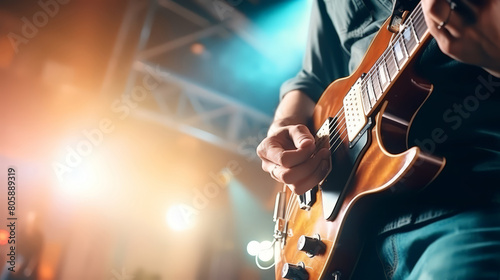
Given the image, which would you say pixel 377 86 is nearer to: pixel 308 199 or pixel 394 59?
pixel 394 59

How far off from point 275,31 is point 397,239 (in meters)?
4.23

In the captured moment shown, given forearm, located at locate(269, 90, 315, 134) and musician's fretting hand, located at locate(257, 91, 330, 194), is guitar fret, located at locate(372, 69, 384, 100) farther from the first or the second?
forearm, located at locate(269, 90, 315, 134)

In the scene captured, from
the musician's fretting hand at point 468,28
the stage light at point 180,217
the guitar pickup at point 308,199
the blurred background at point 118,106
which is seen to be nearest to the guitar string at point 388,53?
the musician's fretting hand at point 468,28

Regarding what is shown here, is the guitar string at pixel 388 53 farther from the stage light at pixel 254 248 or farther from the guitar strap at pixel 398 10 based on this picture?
the stage light at pixel 254 248

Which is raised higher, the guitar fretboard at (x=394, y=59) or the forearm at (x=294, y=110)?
the forearm at (x=294, y=110)

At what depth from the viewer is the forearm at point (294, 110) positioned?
1.32 meters

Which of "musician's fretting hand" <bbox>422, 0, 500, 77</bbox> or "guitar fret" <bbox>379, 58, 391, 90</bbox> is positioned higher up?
"guitar fret" <bbox>379, 58, 391, 90</bbox>

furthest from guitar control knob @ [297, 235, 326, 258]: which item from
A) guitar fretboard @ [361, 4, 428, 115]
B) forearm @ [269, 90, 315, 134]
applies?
forearm @ [269, 90, 315, 134]

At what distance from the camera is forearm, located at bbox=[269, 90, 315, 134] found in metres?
1.32

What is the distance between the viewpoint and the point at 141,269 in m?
6.00

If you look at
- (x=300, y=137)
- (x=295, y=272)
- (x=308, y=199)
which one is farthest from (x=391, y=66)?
(x=295, y=272)

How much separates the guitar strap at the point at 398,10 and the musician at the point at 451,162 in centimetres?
12

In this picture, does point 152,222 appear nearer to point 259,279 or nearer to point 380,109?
point 259,279

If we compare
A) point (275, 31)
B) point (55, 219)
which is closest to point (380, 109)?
point (275, 31)
